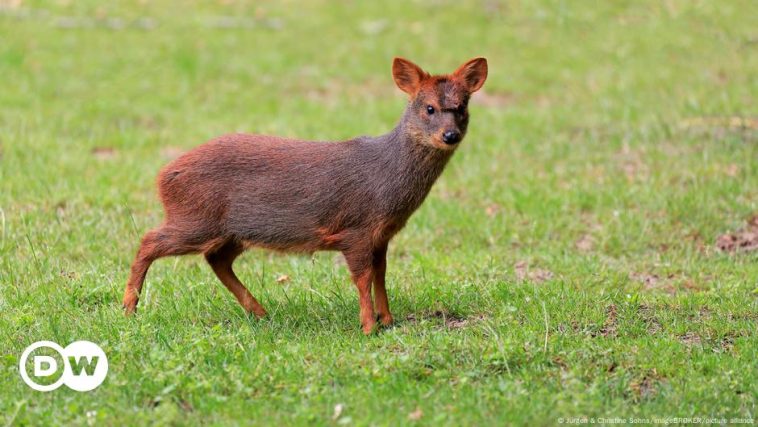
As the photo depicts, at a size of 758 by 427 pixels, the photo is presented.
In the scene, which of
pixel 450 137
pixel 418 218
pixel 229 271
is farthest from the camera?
pixel 418 218

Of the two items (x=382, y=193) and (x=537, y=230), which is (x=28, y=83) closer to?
(x=537, y=230)

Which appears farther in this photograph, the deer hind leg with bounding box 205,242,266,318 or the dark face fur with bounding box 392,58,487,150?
the deer hind leg with bounding box 205,242,266,318

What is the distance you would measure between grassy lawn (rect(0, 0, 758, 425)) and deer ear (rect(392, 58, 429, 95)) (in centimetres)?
141

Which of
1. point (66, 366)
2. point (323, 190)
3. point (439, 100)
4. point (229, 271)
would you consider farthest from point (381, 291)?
point (66, 366)

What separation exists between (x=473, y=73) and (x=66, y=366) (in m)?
3.03

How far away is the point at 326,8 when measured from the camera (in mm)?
Result: 17047

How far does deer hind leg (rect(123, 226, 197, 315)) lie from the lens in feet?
21.6

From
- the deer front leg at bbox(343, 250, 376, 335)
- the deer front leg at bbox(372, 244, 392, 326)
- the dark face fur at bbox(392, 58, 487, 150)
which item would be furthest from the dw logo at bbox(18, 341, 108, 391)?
the dark face fur at bbox(392, 58, 487, 150)

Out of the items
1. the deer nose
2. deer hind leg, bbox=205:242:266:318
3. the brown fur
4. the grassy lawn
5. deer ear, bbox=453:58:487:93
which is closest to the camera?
the grassy lawn

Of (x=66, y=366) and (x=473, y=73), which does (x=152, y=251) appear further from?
(x=473, y=73)

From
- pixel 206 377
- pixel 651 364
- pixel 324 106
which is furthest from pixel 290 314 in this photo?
pixel 324 106

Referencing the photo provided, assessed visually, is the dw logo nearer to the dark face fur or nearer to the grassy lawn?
the grassy lawn

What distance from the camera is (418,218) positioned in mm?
9172

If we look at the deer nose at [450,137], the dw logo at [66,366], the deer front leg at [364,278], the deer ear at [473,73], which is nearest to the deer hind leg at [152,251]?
the dw logo at [66,366]
